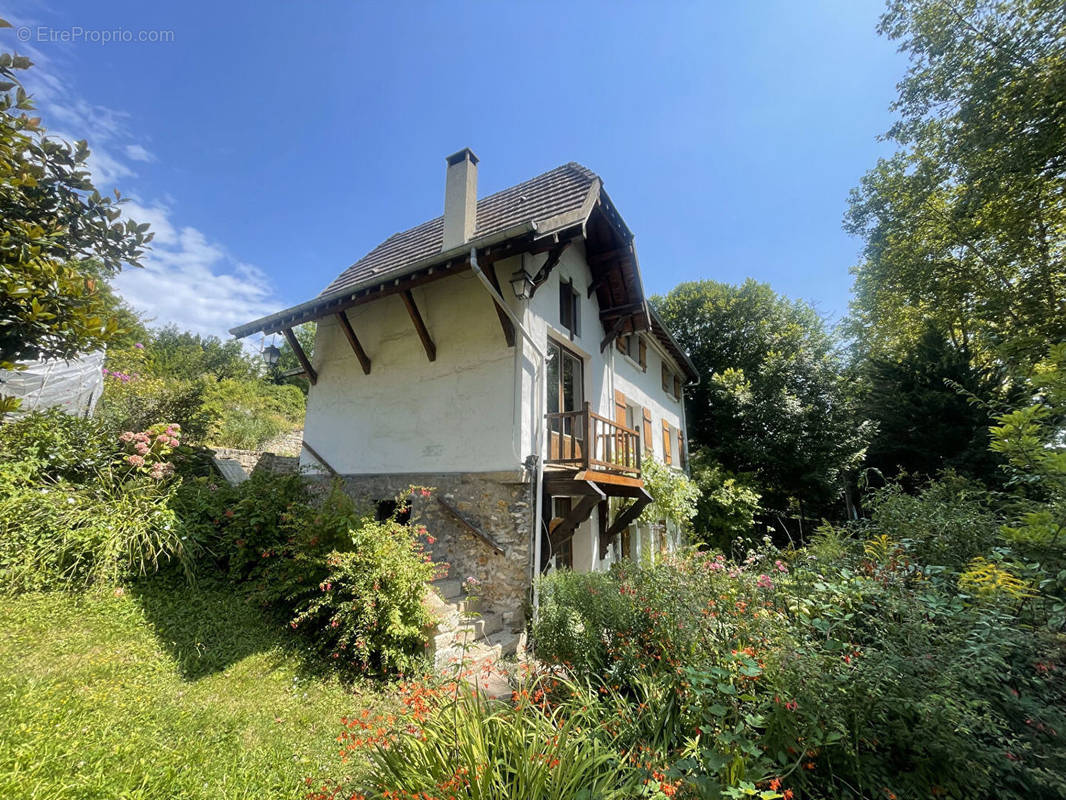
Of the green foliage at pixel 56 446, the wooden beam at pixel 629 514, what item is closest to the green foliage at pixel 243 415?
the green foliage at pixel 56 446

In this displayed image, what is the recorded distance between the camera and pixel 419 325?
720cm

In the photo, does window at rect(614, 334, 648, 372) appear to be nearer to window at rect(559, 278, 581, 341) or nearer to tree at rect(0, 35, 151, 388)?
window at rect(559, 278, 581, 341)

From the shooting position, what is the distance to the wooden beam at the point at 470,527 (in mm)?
6363

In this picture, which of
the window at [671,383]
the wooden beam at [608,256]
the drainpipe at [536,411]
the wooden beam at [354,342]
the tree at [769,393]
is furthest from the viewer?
the tree at [769,393]

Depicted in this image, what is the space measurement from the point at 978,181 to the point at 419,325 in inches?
562

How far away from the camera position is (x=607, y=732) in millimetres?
2801

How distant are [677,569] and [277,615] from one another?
496 cm

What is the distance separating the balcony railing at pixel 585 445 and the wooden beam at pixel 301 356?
5.60m

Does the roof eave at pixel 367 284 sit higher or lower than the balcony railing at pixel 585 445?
higher

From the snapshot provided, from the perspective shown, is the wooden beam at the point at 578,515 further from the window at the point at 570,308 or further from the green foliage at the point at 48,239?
the green foliage at the point at 48,239

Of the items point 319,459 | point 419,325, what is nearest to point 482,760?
point 419,325

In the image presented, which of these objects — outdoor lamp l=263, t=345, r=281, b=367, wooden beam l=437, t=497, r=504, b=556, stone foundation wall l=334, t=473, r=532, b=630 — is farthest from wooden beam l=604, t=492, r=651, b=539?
outdoor lamp l=263, t=345, r=281, b=367

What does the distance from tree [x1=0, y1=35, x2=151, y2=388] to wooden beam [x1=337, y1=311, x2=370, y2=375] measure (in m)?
3.55

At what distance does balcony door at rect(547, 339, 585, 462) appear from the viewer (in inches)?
279
